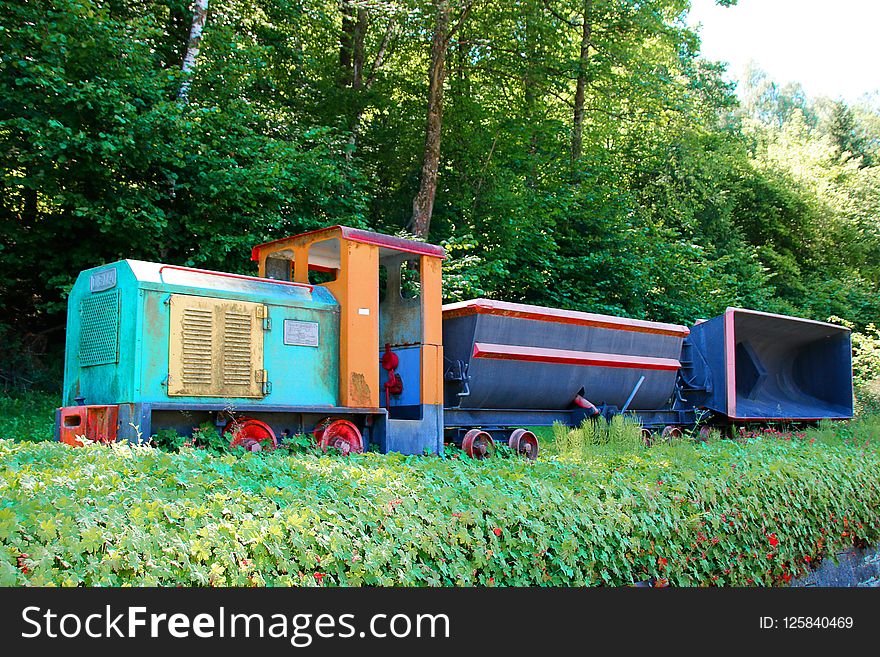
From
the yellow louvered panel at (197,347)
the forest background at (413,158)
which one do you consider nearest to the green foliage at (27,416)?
the forest background at (413,158)

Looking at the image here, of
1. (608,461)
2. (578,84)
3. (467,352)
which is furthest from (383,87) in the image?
(608,461)

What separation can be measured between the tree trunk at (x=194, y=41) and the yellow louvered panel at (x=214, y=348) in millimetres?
8388

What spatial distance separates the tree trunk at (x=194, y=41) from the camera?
15.7 metres

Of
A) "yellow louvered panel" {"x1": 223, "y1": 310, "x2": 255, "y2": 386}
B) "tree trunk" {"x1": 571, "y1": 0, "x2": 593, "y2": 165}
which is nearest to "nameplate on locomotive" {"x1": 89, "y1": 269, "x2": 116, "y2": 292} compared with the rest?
"yellow louvered panel" {"x1": 223, "y1": 310, "x2": 255, "y2": 386}

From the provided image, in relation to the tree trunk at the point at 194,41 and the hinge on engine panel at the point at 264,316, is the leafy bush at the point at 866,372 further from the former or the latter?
the tree trunk at the point at 194,41

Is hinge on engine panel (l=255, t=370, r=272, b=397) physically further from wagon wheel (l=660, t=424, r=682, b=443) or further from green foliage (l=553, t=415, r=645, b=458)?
wagon wheel (l=660, t=424, r=682, b=443)

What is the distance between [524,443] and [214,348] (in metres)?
4.61

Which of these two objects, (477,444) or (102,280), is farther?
(477,444)

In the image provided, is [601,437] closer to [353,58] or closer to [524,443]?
[524,443]

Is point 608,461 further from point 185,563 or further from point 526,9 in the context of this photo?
point 526,9

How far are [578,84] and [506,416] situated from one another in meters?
16.2

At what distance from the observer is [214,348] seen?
28.0 ft

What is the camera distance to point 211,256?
48.3 ft

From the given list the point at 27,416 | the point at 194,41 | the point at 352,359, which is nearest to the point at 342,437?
the point at 352,359
